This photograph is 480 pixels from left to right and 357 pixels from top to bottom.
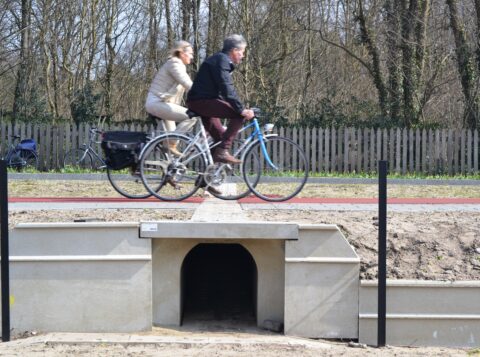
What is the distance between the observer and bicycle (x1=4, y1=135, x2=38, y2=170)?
67.7 feet

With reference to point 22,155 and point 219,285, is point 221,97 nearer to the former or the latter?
point 219,285

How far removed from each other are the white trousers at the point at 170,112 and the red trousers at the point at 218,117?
30 cm

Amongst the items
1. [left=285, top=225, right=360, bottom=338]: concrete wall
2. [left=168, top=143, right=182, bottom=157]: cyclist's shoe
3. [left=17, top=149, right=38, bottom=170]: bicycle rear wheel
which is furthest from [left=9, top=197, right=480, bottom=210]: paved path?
[left=17, top=149, right=38, bottom=170]: bicycle rear wheel

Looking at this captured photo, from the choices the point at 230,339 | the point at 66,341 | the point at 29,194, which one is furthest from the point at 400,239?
the point at 29,194

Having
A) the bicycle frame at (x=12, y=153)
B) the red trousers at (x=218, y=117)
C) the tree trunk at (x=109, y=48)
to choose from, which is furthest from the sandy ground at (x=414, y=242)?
the tree trunk at (x=109, y=48)

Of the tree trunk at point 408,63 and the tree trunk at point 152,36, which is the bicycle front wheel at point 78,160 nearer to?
the tree trunk at point 408,63

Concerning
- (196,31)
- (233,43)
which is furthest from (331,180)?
(196,31)

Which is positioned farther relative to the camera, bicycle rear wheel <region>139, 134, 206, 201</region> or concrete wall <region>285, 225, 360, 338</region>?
bicycle rear wheel <region>139, 134, 206, 201</region>

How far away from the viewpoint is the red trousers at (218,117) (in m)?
9.74

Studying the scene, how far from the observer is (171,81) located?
33.9 feet

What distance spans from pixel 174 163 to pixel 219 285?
3.37m

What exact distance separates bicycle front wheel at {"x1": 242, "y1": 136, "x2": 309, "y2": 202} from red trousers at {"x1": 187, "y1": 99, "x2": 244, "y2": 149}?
1.03 feet

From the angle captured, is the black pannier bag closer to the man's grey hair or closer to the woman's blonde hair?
the woman's blonde hair

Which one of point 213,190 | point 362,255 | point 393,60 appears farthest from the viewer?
point 393,60
